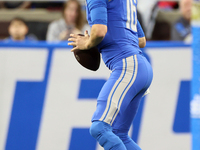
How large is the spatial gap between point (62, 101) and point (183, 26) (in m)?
2.25

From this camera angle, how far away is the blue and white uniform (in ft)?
8.30

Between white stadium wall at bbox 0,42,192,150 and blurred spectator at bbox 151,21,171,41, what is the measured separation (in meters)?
1.44

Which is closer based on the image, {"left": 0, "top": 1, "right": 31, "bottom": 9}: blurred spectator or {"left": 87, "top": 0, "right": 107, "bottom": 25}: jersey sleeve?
{"left": 87, "top": 0, "right": 107, "bottom": 25}: jersey sleeve

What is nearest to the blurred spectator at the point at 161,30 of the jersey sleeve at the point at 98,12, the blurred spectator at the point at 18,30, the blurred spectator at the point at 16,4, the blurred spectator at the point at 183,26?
the blurred spectator at the point at 183,26

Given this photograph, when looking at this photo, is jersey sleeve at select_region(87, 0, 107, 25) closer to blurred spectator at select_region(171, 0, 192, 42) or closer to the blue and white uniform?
the blue and white uniform

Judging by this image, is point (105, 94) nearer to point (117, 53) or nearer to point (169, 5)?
point (117, 53)

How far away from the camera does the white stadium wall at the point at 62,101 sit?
399 cm

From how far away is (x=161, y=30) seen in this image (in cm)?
562

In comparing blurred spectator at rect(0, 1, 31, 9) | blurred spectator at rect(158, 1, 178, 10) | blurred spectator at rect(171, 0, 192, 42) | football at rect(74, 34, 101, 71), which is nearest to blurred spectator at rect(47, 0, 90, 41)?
blurred spectator at rect(0, 1, 31, 9)

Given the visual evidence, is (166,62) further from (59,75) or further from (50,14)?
(50,14)

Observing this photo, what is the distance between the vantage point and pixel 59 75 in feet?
13.3

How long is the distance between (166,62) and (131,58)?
1595 millimetres

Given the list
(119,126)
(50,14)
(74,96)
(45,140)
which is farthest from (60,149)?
(50,14)

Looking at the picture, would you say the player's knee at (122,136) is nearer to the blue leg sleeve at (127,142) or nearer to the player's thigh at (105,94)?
the blue leg sleeve at (127,142)
